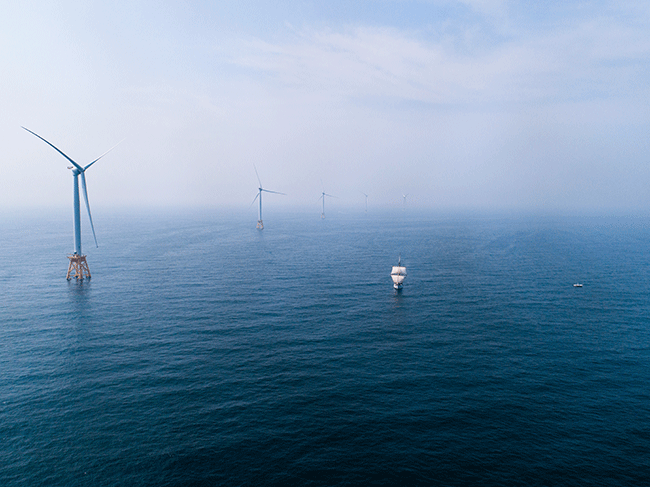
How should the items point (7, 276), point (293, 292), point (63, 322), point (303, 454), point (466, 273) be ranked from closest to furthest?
point (303, 454), point (63, 322), point (293, 292), point (7, 276), point (466, 273)

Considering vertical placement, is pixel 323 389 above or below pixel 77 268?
below

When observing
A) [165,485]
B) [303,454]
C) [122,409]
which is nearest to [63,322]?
[122,409]

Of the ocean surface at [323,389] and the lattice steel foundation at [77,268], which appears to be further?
the lattice steel foundation at [77,268]

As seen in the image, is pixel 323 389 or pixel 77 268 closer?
pixel 323 389

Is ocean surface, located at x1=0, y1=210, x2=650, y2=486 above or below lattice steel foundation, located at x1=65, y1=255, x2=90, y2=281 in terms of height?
below

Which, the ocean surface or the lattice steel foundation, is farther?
the lattice steel foundation

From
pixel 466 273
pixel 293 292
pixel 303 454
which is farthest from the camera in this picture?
pixel 466 273

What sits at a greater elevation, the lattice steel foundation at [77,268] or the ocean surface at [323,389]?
the lattice steel foundation at [77,268]

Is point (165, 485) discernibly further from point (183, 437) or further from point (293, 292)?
point (293, 292)
